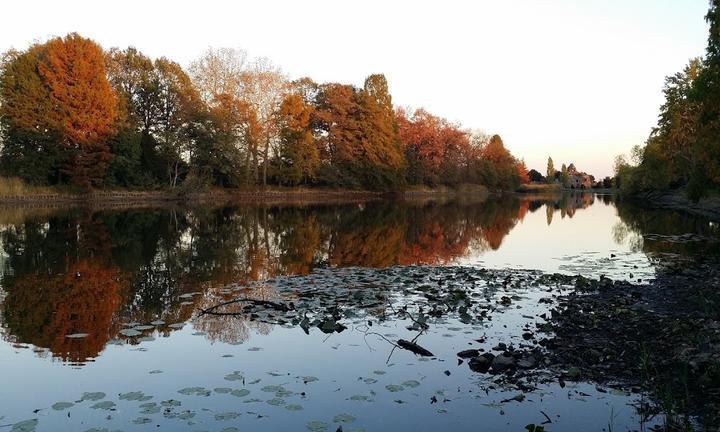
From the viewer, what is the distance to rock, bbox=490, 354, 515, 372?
296 inches

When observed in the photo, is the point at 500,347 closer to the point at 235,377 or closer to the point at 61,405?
the point at 235,377

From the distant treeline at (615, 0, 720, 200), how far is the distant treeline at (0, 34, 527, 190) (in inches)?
1425

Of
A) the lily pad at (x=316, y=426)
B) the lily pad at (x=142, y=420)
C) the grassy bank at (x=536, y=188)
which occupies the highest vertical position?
the grassy bank at (x=536, y=188)

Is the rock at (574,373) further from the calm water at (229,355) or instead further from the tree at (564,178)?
the tree at (564,178)

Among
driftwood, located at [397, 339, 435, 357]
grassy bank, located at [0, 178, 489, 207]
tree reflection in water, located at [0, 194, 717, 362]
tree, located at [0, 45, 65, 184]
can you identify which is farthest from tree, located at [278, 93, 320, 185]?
driftwood, located at [397, 339, 435, 357]

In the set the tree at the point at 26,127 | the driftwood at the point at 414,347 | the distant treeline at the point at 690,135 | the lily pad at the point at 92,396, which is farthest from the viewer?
the tree at the point at 26,127

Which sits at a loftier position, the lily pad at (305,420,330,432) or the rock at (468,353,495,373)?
the rock at (468,353,495,373)

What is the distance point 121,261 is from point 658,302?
1653 centimetres

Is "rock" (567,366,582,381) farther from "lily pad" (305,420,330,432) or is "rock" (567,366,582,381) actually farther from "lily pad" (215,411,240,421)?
"lily pad" (215,411,240,421)

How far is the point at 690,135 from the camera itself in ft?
172

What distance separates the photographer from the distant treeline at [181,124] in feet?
165

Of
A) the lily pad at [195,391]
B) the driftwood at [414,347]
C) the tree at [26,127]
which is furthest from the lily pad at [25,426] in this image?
the tree at [26,127]

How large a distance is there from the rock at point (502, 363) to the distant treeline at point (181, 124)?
52.9 meters

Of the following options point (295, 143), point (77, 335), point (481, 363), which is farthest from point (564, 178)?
point (77, 335)
